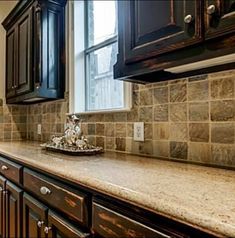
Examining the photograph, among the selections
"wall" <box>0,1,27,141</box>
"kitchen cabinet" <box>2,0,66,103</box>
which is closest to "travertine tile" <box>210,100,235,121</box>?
"kitchen cabinet" <box>2,0,66,103</box>

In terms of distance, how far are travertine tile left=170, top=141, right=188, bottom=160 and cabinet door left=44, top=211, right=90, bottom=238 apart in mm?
628

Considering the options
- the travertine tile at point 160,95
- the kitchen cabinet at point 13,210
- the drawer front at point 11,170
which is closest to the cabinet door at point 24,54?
the drawer front at point 11,170

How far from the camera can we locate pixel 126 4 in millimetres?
1284

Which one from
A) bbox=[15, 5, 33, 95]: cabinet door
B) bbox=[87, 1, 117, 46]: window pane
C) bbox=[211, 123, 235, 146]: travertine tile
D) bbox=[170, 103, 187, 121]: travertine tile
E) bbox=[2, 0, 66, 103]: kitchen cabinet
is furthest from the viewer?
bbox=[15, 5, 33, 95]: cabinet door

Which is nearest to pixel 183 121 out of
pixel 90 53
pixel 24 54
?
pixel 90 53

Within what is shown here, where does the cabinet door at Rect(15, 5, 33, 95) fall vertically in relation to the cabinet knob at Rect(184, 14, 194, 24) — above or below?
above

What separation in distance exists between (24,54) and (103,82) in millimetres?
974

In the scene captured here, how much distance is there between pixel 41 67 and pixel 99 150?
110 centimetres

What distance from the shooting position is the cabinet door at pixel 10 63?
3007mm

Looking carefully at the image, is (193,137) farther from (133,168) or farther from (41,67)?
(41,67)

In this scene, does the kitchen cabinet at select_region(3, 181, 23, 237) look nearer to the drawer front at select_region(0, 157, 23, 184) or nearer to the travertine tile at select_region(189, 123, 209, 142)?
the drawer front at select_region(0, 157, 23, 184)

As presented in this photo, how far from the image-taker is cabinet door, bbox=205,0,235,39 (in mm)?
871

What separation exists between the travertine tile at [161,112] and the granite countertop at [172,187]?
33cm

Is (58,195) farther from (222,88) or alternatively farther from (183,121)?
(222,88)
